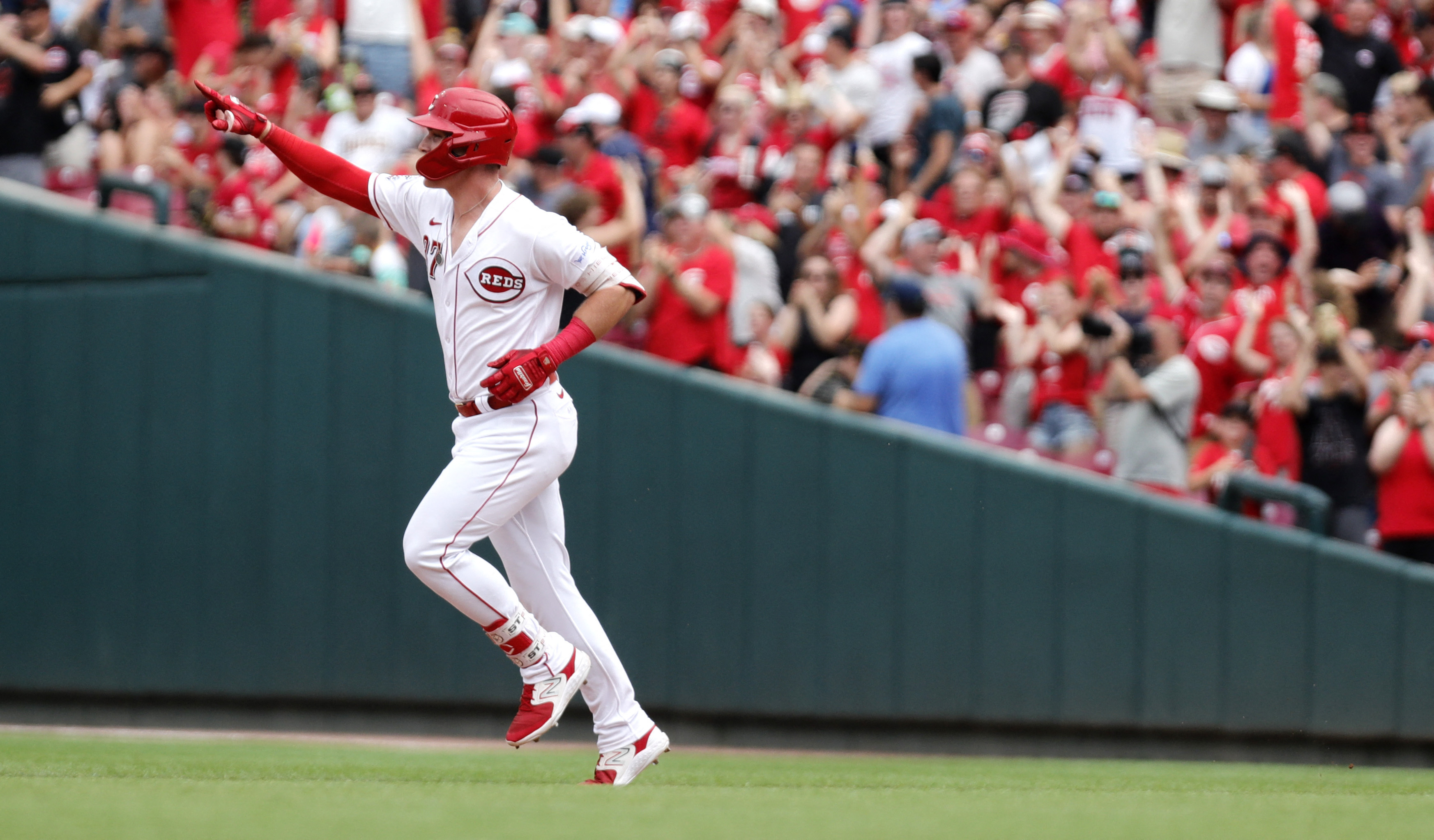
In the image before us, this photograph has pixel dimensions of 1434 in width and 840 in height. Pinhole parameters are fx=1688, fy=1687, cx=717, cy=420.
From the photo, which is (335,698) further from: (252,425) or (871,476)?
(871,476)

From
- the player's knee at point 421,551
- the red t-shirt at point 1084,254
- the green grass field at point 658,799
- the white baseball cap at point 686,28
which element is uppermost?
the white baseball cap at point 686,28

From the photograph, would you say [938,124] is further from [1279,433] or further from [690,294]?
[1279,433]

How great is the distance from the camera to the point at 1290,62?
11.1m

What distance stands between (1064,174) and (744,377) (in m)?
2.75

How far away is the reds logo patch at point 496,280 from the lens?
5277 mm

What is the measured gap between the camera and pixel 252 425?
28.2 ft

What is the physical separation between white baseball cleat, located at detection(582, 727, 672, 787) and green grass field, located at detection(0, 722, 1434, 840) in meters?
0.08

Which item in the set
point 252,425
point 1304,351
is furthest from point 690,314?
point 1304,351

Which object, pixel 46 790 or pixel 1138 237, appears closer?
pixel 46 790

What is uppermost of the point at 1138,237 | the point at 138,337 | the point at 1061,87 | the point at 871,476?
the point at 1061,87

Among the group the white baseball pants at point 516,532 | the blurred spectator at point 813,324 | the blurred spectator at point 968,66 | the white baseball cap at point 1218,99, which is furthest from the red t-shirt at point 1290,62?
the white baseball pants at point 516,532

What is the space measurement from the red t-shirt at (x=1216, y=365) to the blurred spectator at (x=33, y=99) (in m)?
6.60

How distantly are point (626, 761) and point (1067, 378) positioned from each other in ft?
13.1

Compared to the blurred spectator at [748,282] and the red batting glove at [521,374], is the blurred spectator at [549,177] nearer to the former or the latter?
the blurred spectator at [748,282]
